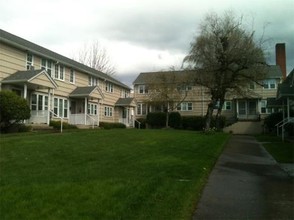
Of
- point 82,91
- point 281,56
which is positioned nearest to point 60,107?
point 82,91

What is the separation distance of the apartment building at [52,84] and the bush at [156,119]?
5070 mm

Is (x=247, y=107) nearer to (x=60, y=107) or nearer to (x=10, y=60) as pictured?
(x=60, y=107)

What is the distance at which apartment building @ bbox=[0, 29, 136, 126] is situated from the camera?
87.2ft

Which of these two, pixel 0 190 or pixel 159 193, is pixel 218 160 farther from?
pixel 0 190

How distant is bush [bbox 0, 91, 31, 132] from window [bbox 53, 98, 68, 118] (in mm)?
8195

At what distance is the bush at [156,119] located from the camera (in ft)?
169

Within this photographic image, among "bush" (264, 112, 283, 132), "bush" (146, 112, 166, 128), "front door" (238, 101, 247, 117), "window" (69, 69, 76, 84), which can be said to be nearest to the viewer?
"window" (69, 69, 76, 84)

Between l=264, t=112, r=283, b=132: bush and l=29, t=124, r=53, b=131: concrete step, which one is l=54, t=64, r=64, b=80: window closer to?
l=29, t=124, r=53, b=131: concrete step

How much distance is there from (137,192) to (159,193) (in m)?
0.44

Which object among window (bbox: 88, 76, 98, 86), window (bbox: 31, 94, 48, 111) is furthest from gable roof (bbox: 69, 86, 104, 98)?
window (bbox: 31, 94, 48, 111)

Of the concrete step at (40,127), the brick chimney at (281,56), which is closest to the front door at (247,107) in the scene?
the brick chimney at (281,56)

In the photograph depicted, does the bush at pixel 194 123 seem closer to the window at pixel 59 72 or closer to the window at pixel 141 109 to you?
the window at pixel 141 109

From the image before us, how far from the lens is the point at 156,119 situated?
169 feet

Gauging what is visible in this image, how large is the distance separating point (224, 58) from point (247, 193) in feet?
82.6
